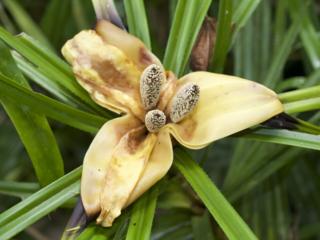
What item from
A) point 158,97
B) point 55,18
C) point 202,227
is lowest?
point 202,227

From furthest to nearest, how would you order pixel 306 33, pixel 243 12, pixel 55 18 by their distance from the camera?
1. pixel 55 18
2. pixel 306 33
3. pixel 243 12

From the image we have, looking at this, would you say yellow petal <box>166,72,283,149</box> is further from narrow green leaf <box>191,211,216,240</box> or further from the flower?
narrow green leaf <box>191,211,216,240</box>

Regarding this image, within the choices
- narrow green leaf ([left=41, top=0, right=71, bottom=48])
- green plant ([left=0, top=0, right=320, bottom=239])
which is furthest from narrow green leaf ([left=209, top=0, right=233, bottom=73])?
narrow green leaf ([left=41, top=0, right=71, bottom=48])

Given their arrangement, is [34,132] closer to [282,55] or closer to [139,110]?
[139,110]

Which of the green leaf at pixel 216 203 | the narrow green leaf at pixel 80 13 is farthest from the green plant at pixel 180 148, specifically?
the narrow green leaf at pixel 80 13

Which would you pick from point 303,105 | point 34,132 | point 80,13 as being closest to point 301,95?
point 303,105

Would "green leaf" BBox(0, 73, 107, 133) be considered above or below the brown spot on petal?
above

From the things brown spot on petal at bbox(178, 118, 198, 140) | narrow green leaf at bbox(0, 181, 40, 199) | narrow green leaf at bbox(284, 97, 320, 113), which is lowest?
narrow green leaf at bbox(0, 181, 40, 199)

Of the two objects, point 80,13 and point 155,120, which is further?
point 80,13
